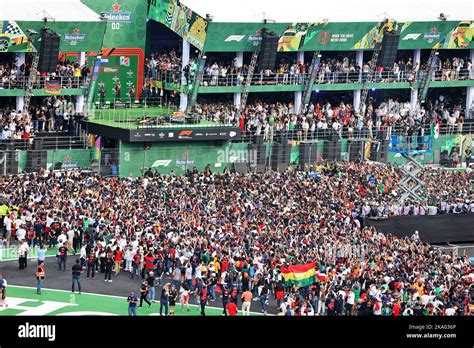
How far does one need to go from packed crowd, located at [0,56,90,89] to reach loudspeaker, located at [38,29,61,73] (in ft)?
2.18

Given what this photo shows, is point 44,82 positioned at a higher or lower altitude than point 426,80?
lower

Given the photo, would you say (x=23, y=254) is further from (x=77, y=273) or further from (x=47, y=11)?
(x=47, y=11)

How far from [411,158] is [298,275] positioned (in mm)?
20023

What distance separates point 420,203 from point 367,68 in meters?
14.8

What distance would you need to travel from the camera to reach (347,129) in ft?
199

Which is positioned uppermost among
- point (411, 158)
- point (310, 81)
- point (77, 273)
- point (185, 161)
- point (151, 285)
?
point (310, 81)

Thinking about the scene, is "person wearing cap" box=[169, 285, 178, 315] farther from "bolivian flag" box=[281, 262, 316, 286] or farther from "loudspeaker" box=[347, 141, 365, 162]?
"loudspeaker" box=[347, 141, 365, 162]

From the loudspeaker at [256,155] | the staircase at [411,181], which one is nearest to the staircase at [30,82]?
the loudspeaker at [256,155]

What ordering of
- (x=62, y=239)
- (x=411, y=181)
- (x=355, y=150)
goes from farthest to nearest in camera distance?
(x=355, y=150), (x=411, y=181), (x=62, y=239)

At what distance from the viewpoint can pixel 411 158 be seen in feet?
179

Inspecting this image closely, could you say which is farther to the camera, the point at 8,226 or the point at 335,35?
the point at 335,35

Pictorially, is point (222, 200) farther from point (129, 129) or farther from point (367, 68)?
point (367, 68)

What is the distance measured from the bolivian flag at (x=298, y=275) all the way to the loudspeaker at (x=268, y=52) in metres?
25.4

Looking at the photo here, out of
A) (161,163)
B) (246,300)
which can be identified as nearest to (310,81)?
(161,163)
